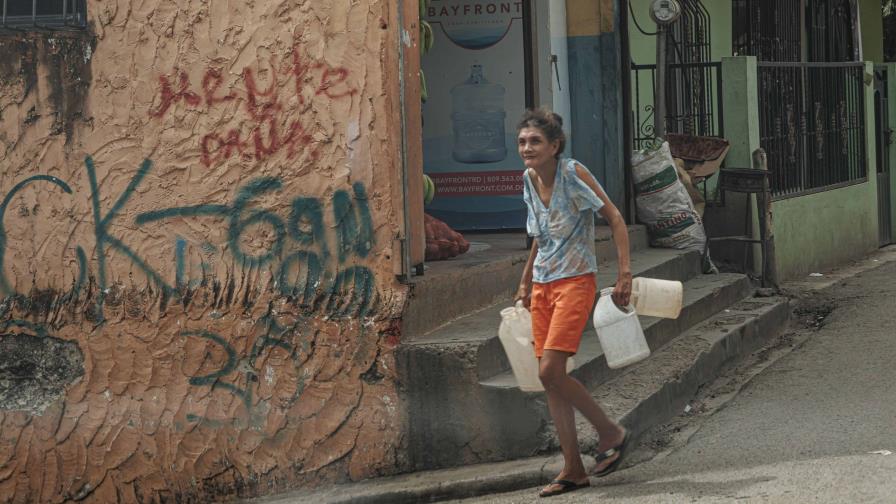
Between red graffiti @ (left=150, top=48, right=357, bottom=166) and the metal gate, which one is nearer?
red graffiti @ (left=150, top=48, right=357, bottom=166)

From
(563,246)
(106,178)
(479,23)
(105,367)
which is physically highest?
(479,23)

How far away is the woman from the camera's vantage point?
5551mm

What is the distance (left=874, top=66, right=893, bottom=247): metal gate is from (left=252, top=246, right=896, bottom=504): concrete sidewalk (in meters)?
7.01

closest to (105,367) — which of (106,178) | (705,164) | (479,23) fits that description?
(106,178)

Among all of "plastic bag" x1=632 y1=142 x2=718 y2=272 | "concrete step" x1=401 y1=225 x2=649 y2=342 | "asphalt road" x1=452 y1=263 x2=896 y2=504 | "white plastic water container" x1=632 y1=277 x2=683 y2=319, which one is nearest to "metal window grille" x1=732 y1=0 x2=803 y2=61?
"plastic bag" x1=632 y1=142 x2=718 y2=272

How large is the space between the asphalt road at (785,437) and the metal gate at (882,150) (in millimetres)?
7233

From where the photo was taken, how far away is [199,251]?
6738 mm

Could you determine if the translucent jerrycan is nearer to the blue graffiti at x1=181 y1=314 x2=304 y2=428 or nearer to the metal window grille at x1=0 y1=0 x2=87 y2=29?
the blue graffiti at x1=181 y1=314 x2=304 y2=428

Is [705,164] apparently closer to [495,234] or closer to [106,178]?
[495,234]

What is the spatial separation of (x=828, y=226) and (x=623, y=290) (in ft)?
28.3

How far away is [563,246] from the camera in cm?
564

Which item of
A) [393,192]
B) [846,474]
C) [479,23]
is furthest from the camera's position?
[479,23]

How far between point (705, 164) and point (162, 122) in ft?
18.2

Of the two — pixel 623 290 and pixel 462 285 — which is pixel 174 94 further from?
pixel 623 290
